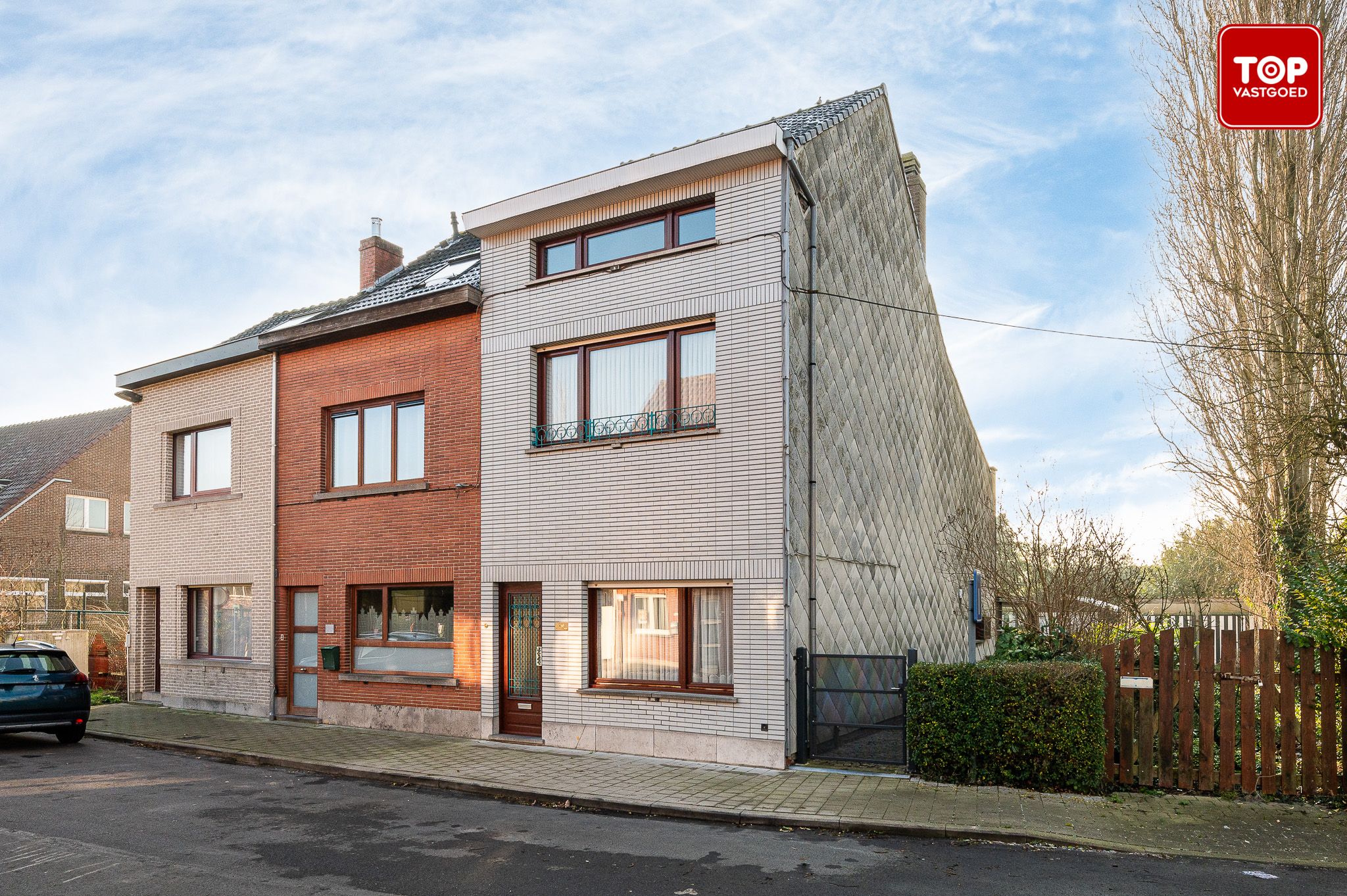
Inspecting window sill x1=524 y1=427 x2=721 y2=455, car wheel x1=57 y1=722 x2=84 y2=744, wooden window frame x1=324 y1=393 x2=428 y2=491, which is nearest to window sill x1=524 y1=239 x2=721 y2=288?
window sill x1=524 y1=427 x2=721 y2=455

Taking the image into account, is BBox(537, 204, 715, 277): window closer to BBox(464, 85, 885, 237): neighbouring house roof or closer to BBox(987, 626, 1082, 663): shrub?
BBox(464, 85, 885, 237): neighbouring house roof

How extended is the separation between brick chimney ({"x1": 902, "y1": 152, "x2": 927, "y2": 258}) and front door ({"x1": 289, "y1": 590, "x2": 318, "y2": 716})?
13.3 m

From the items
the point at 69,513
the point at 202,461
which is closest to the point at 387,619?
the point at 202,461

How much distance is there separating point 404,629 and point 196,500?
6001 mm

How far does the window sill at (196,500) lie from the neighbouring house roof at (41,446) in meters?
13.8

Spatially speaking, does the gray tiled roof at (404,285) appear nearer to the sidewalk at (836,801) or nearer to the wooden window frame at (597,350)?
the wooden window frame at (597,350)

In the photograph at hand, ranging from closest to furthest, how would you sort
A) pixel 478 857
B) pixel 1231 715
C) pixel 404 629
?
pixel 478 857
pixel 1231 715
pixel 404 629

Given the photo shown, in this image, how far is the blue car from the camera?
13.9 m

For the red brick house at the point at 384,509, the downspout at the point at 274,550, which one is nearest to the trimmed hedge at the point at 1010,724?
the red brick house at the point at 384,509

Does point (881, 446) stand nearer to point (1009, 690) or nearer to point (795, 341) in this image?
point (795, 341)

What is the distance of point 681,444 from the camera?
12.5m

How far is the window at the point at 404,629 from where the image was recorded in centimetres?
1471

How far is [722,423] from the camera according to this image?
480 inches

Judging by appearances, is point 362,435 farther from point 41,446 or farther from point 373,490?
point 41,446
